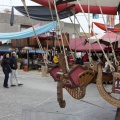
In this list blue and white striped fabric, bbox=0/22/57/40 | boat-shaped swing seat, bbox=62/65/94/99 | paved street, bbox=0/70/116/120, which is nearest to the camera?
boat-shaped swing seat, bbox=62/65/94/99

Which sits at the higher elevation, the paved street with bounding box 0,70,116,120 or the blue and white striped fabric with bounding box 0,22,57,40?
the blue and white striped fabric with bounding box 0,22,57,40

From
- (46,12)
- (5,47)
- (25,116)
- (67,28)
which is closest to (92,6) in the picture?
(46,12)

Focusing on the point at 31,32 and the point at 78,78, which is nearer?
the point at 78,78

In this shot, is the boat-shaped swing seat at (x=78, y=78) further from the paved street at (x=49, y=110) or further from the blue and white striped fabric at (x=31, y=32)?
the blue and white striped fabric at (x=31, y=32)

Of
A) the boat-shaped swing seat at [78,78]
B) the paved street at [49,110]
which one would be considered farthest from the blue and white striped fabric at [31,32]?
the boat-shaped swing seat at [78,78]

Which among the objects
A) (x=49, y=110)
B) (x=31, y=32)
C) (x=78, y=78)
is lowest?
(x=49, y=110)

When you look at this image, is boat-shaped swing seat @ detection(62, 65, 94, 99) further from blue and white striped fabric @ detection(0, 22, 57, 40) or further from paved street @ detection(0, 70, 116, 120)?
blue and white striped fabric @ detection(0, 22, 57, 40)

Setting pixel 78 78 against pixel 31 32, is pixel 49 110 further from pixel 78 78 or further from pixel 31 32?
pixel 31 32

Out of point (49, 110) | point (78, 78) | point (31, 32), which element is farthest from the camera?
point (31, 32)

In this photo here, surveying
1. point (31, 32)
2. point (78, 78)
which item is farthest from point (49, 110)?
point (31, 32)

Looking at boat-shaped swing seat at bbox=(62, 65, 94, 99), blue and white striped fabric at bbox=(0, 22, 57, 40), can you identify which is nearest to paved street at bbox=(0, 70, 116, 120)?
boat-shaped swing seat at bbox=(62, 65, 94, 99)

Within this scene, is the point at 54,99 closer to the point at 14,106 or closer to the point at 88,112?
the point at 14,106

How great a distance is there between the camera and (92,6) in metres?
6.79

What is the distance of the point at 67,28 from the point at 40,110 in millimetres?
28344
